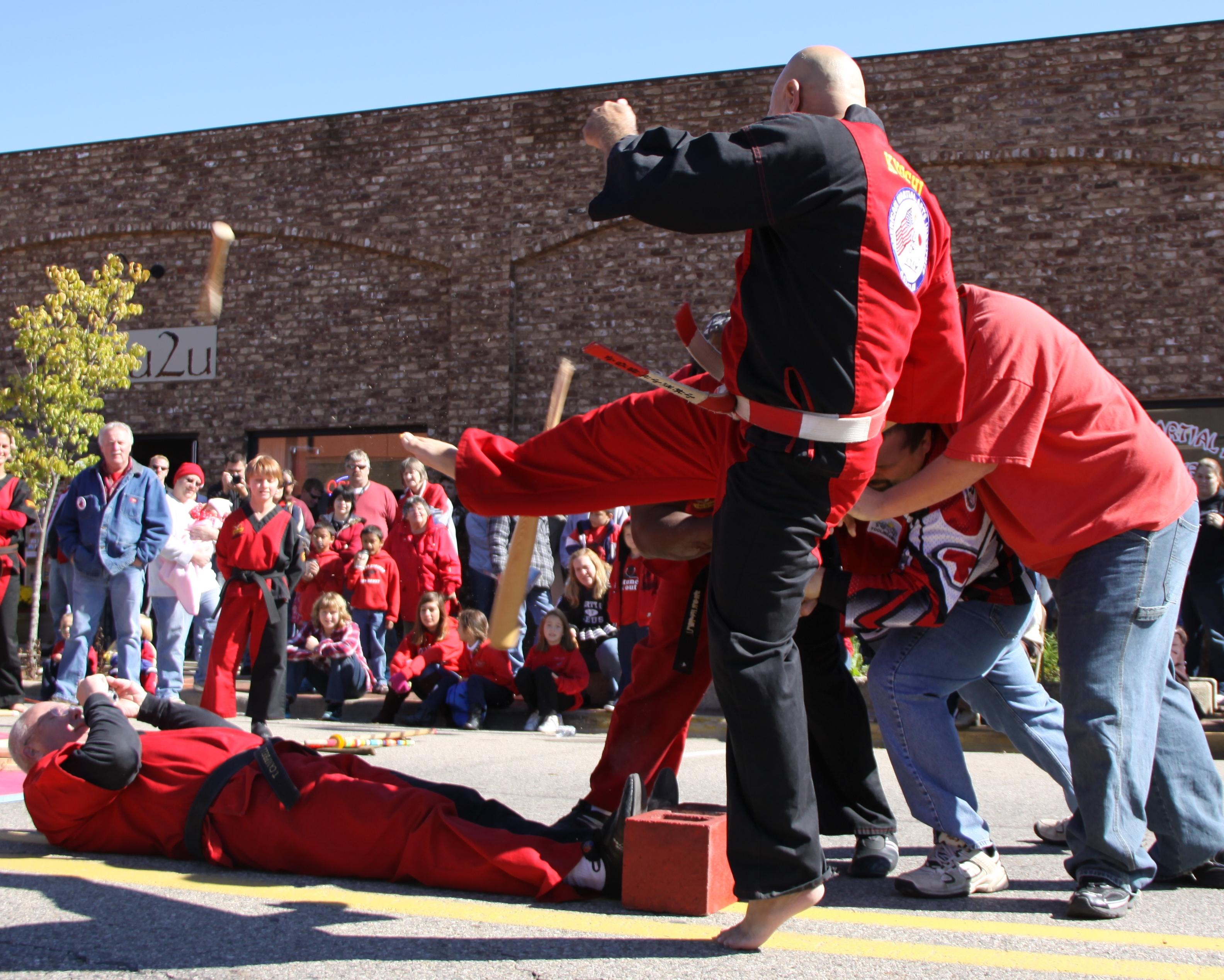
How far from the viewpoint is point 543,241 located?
1617cm

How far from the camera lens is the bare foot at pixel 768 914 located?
2.64m

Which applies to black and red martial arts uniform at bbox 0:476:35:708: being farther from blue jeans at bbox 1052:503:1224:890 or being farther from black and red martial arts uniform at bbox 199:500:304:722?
blue jeans at bbox 1052:503:1224:890

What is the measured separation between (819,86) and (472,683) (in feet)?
21.8

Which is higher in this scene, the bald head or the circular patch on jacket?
the bald head

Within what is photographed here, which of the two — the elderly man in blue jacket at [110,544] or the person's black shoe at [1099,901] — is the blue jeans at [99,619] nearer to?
the elderly man in blue jacket at [110,544]

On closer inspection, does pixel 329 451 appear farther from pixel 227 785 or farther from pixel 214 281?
pixel 227 785

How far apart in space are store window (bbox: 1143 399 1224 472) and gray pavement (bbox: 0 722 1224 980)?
1131cm

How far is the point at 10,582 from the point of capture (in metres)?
8.54

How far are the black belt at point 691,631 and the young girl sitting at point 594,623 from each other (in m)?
5.53

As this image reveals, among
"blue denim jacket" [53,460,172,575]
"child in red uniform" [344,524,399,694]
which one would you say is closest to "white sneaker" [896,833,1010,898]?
"blue denim jacket" [53,460,172,575]

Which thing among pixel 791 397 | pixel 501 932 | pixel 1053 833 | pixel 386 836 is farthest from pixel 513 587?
pixel 1053 833

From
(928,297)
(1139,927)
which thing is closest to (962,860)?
(1139,927)

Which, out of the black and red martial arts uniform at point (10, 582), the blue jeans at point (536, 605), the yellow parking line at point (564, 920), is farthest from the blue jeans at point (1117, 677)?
the black and red martial arts uniform at point (10, 582)

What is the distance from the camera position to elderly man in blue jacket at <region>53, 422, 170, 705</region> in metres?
8.11
